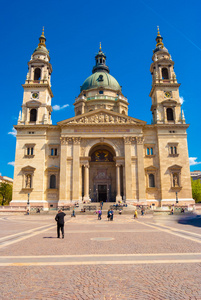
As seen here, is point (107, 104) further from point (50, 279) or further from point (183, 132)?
point (50, 279)

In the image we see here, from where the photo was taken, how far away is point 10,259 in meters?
7.62

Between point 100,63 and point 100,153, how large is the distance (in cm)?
3610

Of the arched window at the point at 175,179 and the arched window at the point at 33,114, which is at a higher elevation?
the arched window at the point at 33,114

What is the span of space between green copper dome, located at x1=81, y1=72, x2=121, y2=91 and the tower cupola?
523 cm

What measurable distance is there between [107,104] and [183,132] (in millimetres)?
21556

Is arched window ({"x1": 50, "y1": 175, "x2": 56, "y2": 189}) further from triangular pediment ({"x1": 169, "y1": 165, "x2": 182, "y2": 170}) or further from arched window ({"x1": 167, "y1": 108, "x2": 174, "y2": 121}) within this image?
arched window ({"x1": 167, "y1": 108, "x2": 174, "y2": 121})

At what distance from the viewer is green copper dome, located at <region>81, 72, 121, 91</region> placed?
65.4 m

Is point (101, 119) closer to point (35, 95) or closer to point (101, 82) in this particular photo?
point (35, 95)

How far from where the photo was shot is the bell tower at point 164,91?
51.4 m

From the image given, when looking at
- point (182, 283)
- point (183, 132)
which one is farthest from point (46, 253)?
point (183, 132)

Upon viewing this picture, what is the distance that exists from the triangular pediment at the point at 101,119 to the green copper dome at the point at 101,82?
17412 mm

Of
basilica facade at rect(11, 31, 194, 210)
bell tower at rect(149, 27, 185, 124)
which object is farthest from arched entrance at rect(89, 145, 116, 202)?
bell tower at rect(149, 27, 185, 124)

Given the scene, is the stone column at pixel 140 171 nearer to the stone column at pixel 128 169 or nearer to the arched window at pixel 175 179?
the stone column at pixel 128 169

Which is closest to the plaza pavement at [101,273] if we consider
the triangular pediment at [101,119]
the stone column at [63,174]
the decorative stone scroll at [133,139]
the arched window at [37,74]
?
the stone column at [63,174]
